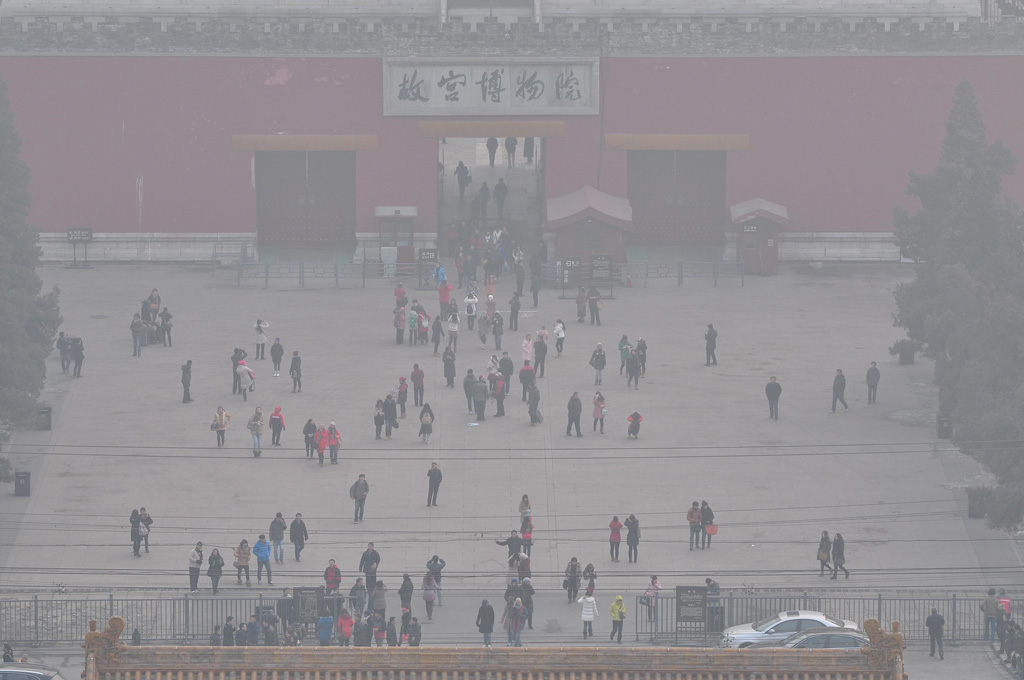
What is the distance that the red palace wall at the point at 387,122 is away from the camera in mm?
66250

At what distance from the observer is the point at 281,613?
1502 inches

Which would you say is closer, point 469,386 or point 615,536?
point 615,536

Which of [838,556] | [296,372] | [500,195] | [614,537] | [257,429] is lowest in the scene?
[838,556]

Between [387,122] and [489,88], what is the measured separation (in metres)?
3.37

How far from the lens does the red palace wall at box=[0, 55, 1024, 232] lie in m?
66.2

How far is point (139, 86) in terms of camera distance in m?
66.2

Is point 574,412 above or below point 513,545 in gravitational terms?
above

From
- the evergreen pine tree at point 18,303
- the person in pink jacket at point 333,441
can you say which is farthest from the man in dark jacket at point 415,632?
the evergreen pine tree at point 18,303

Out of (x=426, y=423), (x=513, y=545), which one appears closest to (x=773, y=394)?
(x=426, y=423)

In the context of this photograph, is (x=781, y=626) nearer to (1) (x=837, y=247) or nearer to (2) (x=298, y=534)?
(2) (x=298, y=534)

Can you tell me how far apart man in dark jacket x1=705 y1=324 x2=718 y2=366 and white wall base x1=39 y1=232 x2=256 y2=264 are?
1875 centimetres

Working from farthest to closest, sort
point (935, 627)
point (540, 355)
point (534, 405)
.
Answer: point (540, 355) < point (534, 405) < point (935, 627)

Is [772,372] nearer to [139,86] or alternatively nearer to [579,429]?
[579,429]

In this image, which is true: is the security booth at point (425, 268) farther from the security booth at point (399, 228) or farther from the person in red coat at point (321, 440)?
the person in red coat at point (321, 440)
